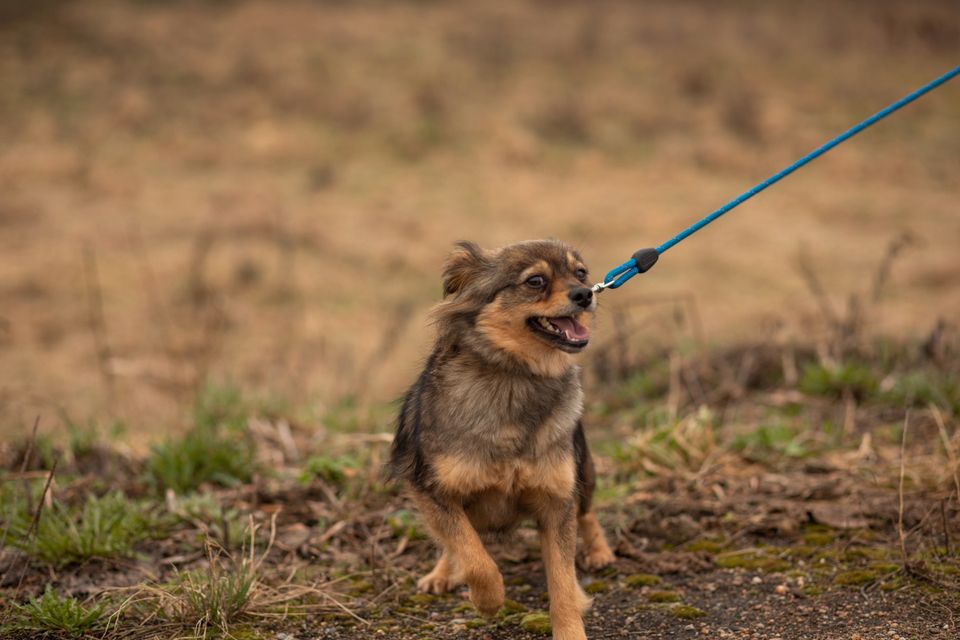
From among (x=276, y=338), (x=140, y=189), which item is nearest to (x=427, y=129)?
(x=140, y=189)

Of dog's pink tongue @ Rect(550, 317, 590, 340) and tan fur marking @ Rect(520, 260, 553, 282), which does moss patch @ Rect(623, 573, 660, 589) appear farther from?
tan fur marking @ Rect(520, 260, 553, 282)

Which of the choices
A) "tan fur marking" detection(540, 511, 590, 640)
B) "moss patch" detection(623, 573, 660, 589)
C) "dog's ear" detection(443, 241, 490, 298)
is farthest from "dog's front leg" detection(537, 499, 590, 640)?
"dog's ear" detection(443, 241, 490, 298)

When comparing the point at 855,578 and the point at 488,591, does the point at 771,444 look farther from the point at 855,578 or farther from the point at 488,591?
the point at 488,591

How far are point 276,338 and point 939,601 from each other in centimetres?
959

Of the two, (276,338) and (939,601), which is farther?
(276,338)

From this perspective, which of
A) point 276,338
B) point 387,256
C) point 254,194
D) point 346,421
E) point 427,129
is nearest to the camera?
point 346,421

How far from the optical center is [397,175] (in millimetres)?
18250

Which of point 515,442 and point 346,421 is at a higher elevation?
point 515,442

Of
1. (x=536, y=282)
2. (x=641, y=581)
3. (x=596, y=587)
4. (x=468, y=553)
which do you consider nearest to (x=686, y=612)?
(x=641, y=581)

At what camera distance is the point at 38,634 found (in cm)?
376

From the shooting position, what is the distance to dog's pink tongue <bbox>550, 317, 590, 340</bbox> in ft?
13.0

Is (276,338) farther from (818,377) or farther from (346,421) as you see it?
(818,377)

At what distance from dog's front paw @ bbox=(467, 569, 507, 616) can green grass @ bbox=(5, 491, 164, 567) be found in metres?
1.82

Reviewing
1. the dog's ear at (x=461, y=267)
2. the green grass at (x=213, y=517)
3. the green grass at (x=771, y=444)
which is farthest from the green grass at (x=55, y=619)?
the green grass at (x=771, y=444)
